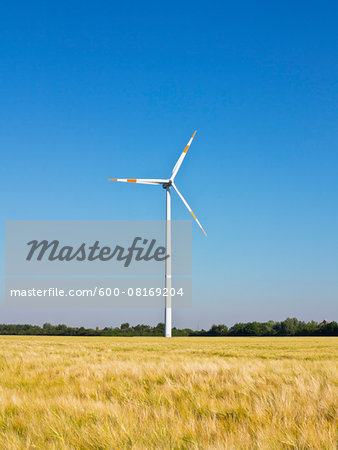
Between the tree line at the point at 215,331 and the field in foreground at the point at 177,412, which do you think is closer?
the field in foreground at the point at 177,412

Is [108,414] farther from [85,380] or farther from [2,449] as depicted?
[85,380]

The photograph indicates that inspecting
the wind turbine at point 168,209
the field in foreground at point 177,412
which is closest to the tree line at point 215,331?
the wind turbine at point 168,209

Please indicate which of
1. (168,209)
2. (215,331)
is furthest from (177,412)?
(215,331)

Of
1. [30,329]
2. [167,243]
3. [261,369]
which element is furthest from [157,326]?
[261,369]

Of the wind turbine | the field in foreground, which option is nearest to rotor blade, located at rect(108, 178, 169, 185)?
the wind turbine

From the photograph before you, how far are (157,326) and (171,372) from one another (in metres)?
78.7

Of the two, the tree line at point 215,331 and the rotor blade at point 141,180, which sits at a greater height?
the rotor blade at point 141,180

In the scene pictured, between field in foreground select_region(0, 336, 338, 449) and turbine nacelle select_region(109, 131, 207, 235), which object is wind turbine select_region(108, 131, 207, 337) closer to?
turbine nacelle select_region(109, 131, 207, 235)

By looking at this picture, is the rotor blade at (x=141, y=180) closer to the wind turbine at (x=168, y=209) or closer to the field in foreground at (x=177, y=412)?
the wind turbine at (x=168, y=209)

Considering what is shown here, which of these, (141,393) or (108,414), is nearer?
(108,414)

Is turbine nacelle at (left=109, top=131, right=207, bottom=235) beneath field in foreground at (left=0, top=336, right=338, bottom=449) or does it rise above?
above

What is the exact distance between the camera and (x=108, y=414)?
178 inches

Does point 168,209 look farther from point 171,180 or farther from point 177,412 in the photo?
point 177,412

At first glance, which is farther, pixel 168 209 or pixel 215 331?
pixel 215 331
